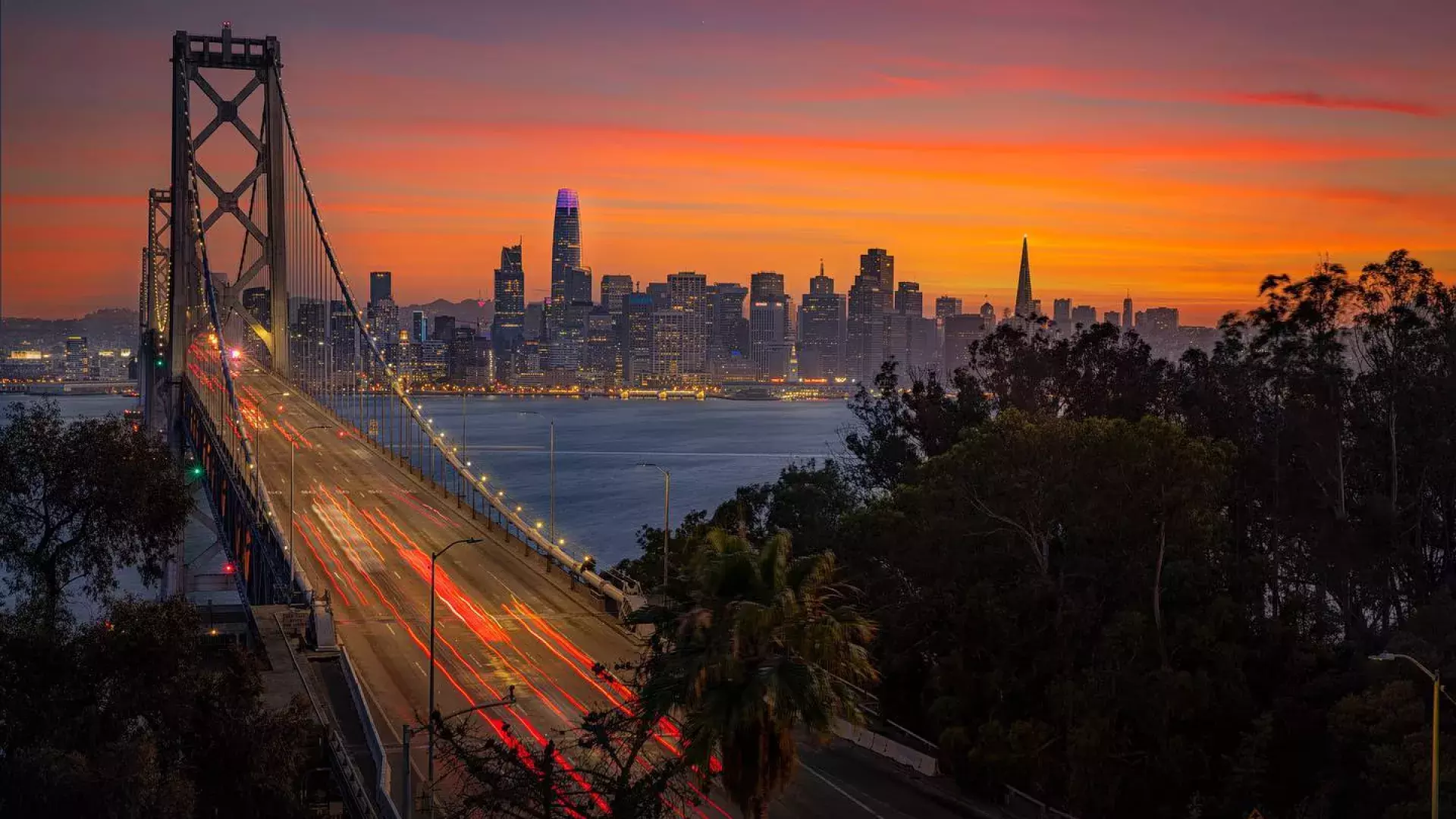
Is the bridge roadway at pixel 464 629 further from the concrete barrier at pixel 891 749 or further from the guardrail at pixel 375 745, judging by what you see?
Answer: the guardrail at pixel 375 745

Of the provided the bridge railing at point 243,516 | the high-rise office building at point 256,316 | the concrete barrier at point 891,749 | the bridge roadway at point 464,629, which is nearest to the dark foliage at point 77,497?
the bridge railing at point 243,516

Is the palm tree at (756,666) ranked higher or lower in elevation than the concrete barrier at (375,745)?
higher

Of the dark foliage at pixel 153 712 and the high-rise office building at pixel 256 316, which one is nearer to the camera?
the dark foliage at pixel 153 712

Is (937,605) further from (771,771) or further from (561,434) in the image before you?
(561,434)

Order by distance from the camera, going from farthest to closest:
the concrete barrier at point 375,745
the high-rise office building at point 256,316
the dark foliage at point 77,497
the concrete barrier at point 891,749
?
the high-rise office building at point 256,316 → the dark foliage at point 77,497 → the concrete barrier at point 891,749 → the concrete barrier at point 375,745

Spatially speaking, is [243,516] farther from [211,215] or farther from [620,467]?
[620,467]

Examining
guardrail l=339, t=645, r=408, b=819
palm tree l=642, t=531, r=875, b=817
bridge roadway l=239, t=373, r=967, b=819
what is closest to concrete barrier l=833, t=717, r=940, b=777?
bridge roadway l=239, t=373, r=967, b=819

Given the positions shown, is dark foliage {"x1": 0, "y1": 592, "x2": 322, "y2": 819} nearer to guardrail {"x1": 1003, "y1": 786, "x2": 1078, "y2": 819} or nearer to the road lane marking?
the road lane marking
